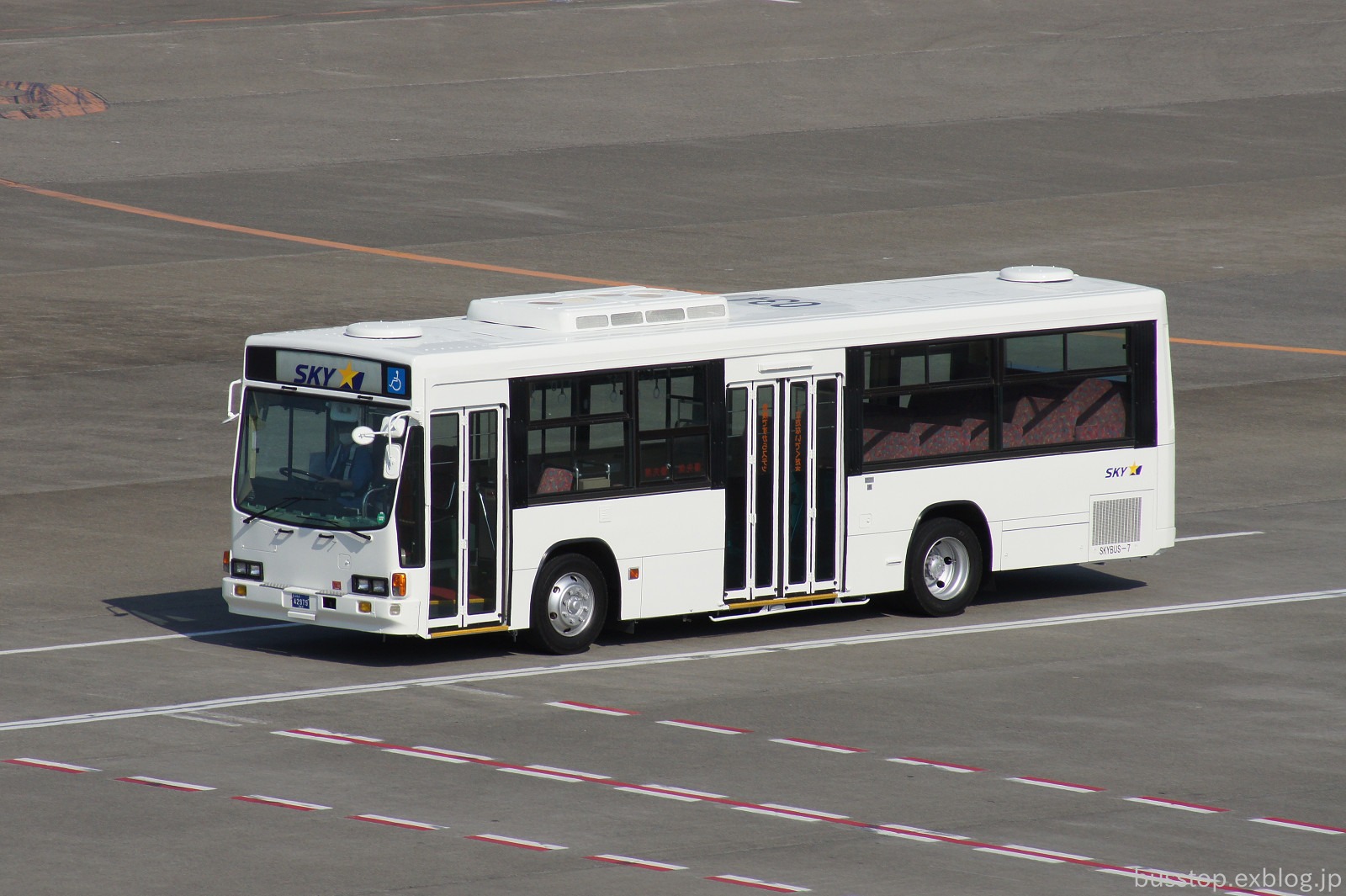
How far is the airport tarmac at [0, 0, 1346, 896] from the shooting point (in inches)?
551

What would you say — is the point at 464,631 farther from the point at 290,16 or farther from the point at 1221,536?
the point at 290,16

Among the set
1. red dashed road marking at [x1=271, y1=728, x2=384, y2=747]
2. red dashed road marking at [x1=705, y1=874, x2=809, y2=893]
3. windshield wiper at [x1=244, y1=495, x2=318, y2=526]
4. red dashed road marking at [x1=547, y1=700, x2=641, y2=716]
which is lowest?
red dashed road marking at [x1=705, y1=874, x2=809, y2=893]

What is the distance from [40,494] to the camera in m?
24.9

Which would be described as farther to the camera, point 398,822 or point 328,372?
point 328,372

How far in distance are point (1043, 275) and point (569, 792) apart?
8.84 meters

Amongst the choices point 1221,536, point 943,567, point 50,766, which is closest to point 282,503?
point 50,766

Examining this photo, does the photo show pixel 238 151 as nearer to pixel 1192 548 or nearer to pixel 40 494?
pixel 40 494

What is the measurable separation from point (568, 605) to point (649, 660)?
2.60 ft

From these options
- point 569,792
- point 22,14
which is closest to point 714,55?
point 22,14

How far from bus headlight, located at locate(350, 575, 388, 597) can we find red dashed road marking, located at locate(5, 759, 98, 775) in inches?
131

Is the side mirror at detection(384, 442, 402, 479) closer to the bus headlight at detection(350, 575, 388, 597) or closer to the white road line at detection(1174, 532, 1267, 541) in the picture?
the bus headlight at detection(350, 575, 388, 597)

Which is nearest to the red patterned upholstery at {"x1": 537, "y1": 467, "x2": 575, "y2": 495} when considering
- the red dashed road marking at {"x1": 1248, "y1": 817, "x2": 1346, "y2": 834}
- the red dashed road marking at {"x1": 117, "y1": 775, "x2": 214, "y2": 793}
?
the red dashed road marking at {"x1": 117, "y1": 775, "x2": 214, "y2": 793}

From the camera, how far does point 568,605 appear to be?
19016 millimetres

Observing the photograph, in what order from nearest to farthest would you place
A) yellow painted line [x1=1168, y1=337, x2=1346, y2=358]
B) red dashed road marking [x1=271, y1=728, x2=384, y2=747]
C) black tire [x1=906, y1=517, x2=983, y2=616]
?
red dashed road marking [x1=271, y1=728, x2=384, y2=747]
black tire [x1=906, y1=517, x2=983, y2=616]
yellow painted line [x1=1168, y1=337, x2=1346, y2=358]
